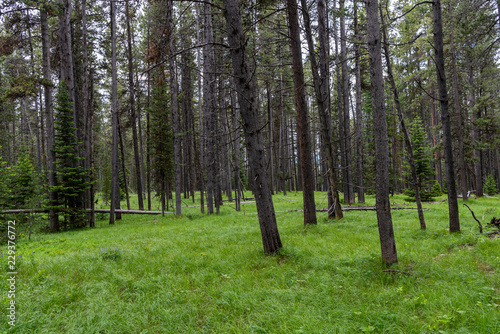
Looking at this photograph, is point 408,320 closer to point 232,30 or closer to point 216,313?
point 216,313

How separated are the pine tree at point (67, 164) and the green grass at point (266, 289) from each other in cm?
669

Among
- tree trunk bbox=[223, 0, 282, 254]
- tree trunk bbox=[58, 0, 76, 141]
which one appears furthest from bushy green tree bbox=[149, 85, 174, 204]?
tree trunk bbox=[223, 0, 282, 254]

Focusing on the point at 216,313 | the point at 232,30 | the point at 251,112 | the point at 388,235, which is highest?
the point at 232,30

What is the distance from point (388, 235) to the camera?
470cm

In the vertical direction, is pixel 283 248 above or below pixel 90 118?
below

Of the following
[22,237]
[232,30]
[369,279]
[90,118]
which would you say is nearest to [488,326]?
[369,279]

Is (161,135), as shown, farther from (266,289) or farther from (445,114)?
(445,114)

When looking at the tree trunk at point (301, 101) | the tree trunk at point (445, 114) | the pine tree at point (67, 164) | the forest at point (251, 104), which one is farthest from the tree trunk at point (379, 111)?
the pine tree at point (67, 164)

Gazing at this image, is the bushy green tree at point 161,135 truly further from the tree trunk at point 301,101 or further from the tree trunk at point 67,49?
the tree trunk at point 301,101

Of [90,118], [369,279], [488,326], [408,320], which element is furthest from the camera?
[90,118]

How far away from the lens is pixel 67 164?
41.5 ft

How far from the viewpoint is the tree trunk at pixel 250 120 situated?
5586 mm

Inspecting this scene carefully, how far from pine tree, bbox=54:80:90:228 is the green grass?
669cm

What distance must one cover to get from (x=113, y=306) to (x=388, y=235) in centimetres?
500
